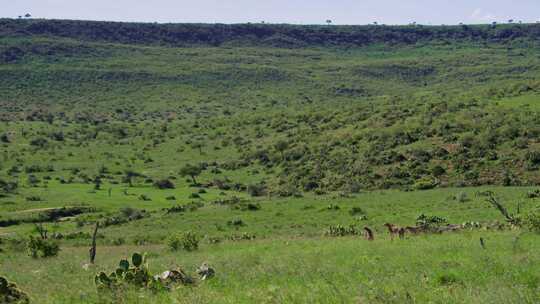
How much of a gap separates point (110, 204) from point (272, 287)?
3712cm

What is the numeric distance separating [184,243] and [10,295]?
552 inches

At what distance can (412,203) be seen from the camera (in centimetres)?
4094

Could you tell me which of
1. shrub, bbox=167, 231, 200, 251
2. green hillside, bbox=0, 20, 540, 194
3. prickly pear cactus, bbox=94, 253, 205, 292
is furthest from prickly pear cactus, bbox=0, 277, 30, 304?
green hillside, bbox=0, 20, 540, 194

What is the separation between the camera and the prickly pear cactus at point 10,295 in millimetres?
12800

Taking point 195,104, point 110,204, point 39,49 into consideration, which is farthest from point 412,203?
point 39,49

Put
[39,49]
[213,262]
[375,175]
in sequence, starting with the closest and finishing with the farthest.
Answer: [213,262], [375,175], [39,49]

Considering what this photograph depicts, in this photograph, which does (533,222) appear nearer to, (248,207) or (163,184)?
(248,207)

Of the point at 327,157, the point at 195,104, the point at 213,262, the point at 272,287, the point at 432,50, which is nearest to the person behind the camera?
the point at 272,287

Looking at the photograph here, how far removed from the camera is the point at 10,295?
42.7 feet

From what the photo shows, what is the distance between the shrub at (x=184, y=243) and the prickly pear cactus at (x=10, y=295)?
545 inches

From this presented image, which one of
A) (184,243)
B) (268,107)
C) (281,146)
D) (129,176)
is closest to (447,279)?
(184,243)

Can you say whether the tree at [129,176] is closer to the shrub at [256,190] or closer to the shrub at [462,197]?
the shrub at [256,190]

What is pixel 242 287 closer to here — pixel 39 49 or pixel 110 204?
pixel 110 204

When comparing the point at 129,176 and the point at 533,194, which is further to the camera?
the point at 129,176
